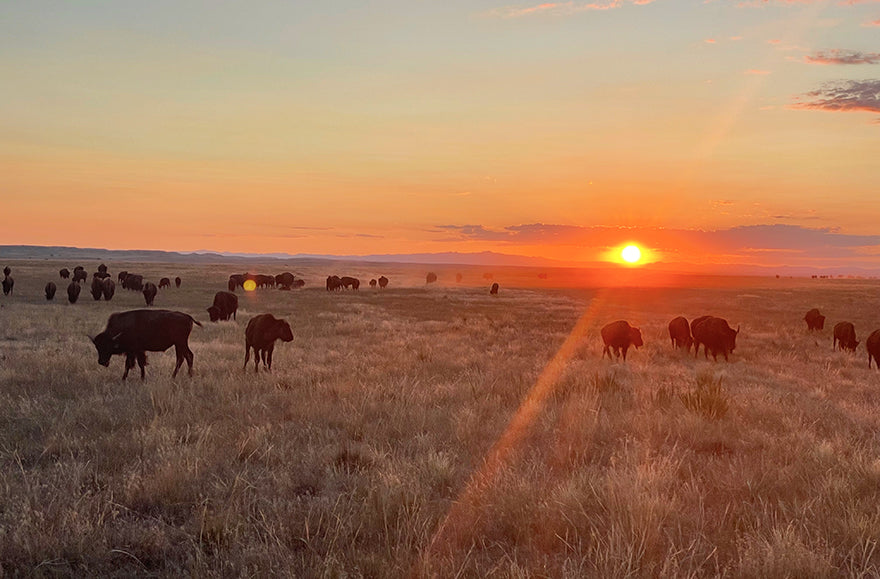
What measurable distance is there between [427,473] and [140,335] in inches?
344

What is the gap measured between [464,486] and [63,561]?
11.6 feet

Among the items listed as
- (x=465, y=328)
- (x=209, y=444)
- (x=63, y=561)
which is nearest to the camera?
(x=63, y=561)

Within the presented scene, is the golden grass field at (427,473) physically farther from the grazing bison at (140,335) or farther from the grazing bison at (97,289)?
the grazing bison at (97,289)

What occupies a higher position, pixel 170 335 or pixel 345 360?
pixel 170 335

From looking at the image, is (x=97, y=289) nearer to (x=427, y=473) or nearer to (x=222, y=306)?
(x=222, y=306)

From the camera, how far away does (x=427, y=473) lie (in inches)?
232

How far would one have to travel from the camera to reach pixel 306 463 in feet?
20.7

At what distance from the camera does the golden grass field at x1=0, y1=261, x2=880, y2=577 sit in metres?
4.18

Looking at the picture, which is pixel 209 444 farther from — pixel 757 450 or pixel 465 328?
pixel 465 328

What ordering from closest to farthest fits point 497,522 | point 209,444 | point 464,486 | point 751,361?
point 497,522, point 464,486, point 209,444, point 751,361

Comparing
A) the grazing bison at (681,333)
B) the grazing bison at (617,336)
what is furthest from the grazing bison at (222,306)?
the grazing bison at (681,333)

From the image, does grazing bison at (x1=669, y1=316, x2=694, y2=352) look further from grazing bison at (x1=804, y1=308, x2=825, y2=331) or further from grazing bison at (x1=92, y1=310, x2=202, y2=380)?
grazing bison at (x1=92, y1=310, x2=202, y2=380)

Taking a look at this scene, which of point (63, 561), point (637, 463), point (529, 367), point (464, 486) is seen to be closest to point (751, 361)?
point (529, 367)

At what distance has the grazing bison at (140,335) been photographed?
454 inches
